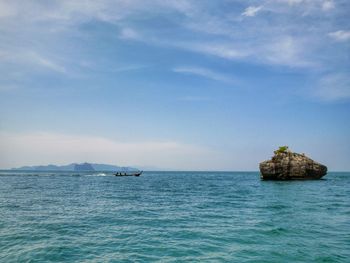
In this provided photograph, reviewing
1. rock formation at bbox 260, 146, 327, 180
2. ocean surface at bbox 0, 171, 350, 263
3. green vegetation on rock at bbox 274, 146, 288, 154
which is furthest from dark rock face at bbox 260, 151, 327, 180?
ocean surface at bbox 0, 171, 350, 263

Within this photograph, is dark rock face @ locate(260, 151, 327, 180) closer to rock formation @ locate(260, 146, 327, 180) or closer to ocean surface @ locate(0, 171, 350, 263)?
rock formation @ locate(260, 146, 327, 180)

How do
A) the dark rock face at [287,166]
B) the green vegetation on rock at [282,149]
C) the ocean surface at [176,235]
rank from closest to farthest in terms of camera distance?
the ocean surface at [176,235]
the dark rock face at [287,166]
the green vegetation on rock at [282,149]

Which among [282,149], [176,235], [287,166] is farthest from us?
[282,149]

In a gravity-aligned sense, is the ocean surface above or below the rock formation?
below

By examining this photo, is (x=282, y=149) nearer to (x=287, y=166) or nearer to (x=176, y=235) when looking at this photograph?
(x=287, y=166)

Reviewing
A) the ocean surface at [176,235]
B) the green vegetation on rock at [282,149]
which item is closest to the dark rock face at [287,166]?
the green vegetation on rock at [282,149]

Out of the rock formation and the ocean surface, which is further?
the rock formation

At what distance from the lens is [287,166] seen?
88.1 metres

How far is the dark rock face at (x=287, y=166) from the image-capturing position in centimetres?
8806

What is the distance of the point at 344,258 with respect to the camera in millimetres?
15656

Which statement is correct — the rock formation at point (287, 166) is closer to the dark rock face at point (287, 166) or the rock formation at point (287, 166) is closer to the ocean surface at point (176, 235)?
the dark rock face at point (287, 166)

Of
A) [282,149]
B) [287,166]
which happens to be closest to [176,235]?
[287,166]

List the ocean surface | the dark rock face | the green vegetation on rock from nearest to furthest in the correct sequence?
the ocean surface < the dark rock face < the green vegetation on rock

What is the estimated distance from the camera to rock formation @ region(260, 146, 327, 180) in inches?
3467
